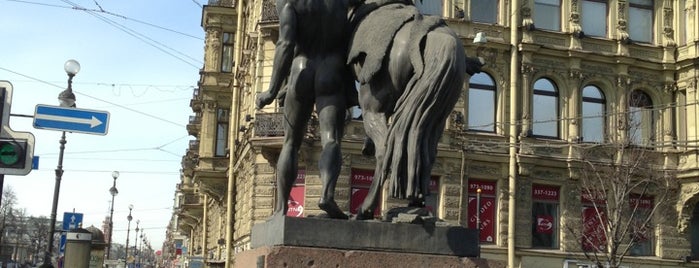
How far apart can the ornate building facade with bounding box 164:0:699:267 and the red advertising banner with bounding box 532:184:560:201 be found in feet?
0.12

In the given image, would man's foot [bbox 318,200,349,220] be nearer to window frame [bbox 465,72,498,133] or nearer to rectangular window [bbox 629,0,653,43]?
window frame [bbox 465,72,498,133]

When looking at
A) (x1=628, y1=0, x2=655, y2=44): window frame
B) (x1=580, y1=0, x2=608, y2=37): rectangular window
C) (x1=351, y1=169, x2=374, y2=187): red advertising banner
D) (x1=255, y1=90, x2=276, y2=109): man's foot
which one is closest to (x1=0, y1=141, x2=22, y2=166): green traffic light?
(x1=255, y1=90, x2=276, y2=109): man's foot

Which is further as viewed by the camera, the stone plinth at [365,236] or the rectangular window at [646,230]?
the rectangular window at [646,230]

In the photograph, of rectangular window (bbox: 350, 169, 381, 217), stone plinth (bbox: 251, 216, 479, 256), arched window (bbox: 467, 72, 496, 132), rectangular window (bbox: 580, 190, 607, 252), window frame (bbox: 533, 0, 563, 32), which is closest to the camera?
stone plinth (bbox: 251, 216, 479, 256)

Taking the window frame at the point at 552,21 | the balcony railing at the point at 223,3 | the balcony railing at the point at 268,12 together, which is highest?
the balcony railing at the point at 223,3

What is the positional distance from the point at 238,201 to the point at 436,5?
10.1m

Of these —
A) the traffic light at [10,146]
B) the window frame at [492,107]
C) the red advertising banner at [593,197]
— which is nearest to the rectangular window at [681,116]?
the red advertising banner at [593,197]

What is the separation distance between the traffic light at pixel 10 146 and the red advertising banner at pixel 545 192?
816 inches

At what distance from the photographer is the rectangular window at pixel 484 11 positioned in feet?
95.6

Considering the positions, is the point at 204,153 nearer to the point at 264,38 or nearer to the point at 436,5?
the point at 264,38

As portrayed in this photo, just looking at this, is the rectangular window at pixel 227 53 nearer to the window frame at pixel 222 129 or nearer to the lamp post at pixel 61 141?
the window frame at pixel 222 129

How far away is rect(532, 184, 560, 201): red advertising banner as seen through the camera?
94.6ft

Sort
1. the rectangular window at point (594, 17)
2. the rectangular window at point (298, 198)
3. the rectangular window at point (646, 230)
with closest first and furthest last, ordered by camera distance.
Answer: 1. the rectangular window at point (298, 198)
2. the rectangular window at point (646, 230)
3. the rectangular window at point (594, 17)

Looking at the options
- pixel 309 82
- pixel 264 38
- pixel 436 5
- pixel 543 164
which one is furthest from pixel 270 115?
pixel 309 82
